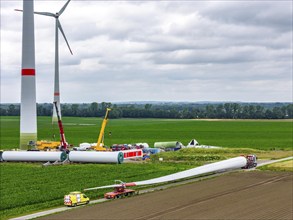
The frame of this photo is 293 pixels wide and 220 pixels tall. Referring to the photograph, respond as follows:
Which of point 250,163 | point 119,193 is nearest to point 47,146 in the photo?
point 250,163

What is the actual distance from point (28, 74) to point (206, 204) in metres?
37.8

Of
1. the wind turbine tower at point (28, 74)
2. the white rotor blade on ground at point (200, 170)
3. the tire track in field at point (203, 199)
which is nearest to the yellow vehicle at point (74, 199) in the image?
the white rotor blade on ground at point (200, 170)

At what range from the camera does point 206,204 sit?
35.3 m

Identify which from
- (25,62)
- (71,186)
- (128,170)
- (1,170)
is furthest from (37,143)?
(71,186)

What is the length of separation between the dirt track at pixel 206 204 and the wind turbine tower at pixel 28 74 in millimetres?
29174

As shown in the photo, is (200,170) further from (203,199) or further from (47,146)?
(47,146)

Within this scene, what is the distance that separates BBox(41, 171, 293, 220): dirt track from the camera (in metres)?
31.7

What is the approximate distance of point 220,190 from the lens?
41281 mm

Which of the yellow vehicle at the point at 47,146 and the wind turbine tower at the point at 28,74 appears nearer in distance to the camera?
the wind turbine tower at the point at 28,74

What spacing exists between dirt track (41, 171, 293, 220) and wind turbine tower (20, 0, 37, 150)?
29.2 m

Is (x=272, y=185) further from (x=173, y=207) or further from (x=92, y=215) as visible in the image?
(x=92, y=215)

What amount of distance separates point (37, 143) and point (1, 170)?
15.4 meters

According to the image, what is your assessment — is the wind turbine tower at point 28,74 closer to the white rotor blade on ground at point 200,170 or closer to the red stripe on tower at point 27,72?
the red stripe on tower at point 27,72

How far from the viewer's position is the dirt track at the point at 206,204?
31719 mm
